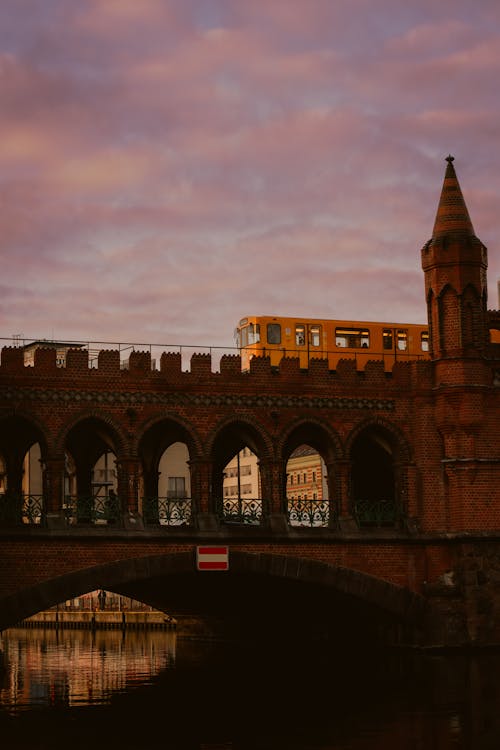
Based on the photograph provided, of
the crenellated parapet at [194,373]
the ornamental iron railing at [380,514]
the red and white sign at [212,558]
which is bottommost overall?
the red and white sign at [212,558]

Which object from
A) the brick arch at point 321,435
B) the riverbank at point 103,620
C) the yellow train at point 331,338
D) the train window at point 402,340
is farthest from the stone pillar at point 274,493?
the riverbank at point 103,620

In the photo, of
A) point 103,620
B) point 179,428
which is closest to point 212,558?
point 179,428

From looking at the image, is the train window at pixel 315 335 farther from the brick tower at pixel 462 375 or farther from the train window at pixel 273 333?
the brick tower at pixel 462 375

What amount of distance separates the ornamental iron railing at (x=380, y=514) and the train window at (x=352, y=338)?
13309 mm

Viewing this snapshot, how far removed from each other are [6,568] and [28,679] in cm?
841

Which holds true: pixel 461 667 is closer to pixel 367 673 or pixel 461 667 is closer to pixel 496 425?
pixel 367 673

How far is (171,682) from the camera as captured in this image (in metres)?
46.8

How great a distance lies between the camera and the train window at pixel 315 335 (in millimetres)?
62219

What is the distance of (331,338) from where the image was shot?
61938 millimetres

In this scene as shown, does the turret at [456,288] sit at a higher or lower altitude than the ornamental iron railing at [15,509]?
higher

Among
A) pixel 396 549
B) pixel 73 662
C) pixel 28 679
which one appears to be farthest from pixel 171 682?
pixel 73 662

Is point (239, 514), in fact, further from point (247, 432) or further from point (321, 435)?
point (321, 435)

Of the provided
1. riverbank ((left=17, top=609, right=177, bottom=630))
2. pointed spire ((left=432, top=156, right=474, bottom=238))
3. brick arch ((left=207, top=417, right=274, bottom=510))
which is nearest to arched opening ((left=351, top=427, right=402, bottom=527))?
brick arch ((left=207, top=417, right=274, bottom=510))

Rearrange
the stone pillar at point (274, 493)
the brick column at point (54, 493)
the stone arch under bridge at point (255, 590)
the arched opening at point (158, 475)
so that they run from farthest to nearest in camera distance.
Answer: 1. the stone pillar at point (274, 493)
2. the arched opening at point (158, 475)
3. the brick column at point (54, 493)
4. the stone arch under bridge at point (255, 590)
